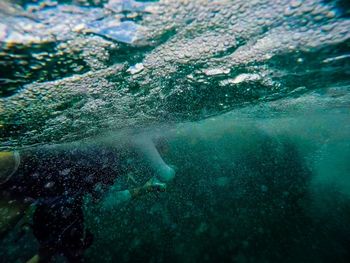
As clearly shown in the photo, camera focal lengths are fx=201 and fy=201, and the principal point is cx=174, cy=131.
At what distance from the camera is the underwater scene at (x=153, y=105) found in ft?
11.9

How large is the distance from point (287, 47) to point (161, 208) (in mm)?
15938

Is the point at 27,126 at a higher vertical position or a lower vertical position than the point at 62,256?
higher

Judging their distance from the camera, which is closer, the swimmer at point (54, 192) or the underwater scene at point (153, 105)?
the underwater scene at point (153, 105)

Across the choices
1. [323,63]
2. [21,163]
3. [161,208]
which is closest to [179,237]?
[161,208]

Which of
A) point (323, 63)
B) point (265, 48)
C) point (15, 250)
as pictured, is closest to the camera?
point (265, 48)

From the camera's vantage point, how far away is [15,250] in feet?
44.1

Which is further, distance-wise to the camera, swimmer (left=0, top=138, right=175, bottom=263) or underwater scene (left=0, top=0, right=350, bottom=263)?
swimmer (left=0, top=138, right=175, bottom=263)

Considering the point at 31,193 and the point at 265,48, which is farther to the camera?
the point at 31,193

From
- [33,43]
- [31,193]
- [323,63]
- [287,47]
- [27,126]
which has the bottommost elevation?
[31,193]

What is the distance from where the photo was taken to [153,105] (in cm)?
994

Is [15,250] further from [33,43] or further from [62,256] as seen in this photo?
[33,43]

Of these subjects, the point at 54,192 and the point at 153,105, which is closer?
the point at 153,105

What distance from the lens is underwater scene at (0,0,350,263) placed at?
3.62 m

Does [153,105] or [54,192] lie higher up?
[153,105]
